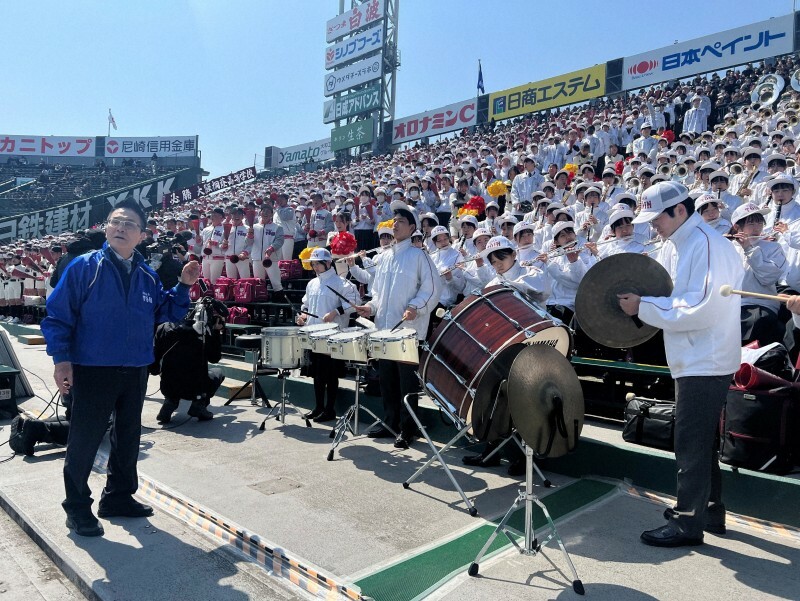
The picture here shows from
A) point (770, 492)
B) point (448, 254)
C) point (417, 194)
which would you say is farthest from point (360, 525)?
point (417, 194)

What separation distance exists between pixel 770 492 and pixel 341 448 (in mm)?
3403

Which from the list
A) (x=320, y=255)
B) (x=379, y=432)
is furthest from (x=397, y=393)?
(x=320, y=255)

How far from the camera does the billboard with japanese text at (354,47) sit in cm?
4119

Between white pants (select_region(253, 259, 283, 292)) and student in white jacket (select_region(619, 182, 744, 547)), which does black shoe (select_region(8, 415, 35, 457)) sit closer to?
student in white jacket (select_region(619, 182, 744, 547))

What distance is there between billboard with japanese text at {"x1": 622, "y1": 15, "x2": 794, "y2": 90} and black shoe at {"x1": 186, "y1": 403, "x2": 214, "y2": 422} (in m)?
25.8

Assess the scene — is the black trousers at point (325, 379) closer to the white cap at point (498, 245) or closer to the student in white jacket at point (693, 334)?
the white cap at point (498, 245)

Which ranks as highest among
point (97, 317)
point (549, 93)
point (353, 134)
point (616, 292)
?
point (353, 134)

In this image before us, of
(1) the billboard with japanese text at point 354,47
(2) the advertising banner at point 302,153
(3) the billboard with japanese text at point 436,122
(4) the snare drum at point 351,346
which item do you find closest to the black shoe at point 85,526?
(4) the snare drum at point 351,346

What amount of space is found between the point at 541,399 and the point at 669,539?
3.84 feet

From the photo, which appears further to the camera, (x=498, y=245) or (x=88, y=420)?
(x=498, y=245)

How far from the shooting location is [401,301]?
225 inches

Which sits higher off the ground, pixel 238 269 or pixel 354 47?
pixel 354 47

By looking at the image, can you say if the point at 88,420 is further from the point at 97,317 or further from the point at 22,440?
the point at 22,440

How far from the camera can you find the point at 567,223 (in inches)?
271
